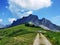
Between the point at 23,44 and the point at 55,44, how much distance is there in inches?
967

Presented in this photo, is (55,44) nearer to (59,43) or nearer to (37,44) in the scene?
(59,43)

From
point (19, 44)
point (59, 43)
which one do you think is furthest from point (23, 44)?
point (59, 43)

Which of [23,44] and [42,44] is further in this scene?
[23,44]

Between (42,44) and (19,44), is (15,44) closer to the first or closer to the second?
(19,44)

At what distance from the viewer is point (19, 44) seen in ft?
483

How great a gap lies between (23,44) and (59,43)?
1109 inches

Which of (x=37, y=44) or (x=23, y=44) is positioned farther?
(x=23, y=44)

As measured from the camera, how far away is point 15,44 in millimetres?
147875

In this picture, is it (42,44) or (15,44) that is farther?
(15,44)

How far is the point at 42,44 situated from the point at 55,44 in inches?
584

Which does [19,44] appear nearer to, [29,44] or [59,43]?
[29,44]

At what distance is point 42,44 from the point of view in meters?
131

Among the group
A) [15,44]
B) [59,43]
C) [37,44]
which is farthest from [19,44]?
[59,43]

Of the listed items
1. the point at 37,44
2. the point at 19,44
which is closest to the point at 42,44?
the point at 37,44
